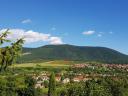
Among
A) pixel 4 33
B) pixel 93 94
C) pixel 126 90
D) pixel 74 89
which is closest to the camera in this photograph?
pixel 4 33

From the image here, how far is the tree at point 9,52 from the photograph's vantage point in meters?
19.6

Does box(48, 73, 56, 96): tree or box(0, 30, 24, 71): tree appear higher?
box(0, 30, 24, 71): tree

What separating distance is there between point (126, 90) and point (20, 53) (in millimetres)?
134038

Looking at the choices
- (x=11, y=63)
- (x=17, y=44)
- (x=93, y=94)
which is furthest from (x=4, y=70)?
(x=93, y=94)

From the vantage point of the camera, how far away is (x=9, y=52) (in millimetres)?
19828

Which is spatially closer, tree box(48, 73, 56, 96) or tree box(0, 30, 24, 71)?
tree box(0, 30, 24, 71)

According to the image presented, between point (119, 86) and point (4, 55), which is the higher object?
point (4, 55)

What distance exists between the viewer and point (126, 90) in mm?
149125

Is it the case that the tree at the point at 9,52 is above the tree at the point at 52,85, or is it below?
above

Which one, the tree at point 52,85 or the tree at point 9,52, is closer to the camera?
the tree at point 9,52

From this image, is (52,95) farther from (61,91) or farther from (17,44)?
(17,44)

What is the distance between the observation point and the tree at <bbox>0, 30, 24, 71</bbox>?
1959 cm

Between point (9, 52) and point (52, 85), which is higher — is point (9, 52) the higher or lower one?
the higher one

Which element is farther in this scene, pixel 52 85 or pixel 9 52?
pixel 52 85
